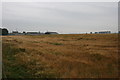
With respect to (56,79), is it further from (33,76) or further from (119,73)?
(119,73)

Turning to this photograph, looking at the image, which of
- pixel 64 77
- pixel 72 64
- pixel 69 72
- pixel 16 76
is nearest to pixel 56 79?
pixel 64 77

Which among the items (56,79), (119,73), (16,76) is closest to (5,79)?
(16,76)

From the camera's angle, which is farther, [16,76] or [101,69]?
[101,69]

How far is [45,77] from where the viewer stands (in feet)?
23.4

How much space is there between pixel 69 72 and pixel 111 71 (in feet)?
7.31

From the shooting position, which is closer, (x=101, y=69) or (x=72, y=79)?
(x=72, y=79)

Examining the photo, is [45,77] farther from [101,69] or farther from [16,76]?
[101,69]

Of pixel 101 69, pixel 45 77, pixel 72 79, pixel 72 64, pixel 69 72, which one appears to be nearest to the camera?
pixel 72 79

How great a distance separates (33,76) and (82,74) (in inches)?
94.9

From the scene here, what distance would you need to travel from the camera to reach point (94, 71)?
310 inches

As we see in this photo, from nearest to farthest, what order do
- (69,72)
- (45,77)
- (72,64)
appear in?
(45,77) → (69,72) → (72,64)

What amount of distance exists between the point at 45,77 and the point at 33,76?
659 mm

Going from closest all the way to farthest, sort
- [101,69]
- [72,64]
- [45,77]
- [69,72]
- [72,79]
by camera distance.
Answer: [72,79] < [45,77] < [69,72] < [101,69] < [72,64]

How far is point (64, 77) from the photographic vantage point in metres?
6.89
